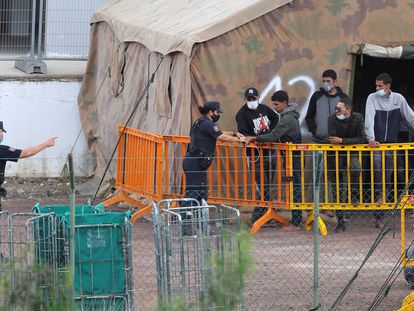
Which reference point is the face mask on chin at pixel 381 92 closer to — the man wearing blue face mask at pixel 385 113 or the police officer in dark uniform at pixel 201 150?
the man wearing blue face mask at pixel 385 113

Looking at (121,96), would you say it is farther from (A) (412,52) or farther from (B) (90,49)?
(A) (412,52)

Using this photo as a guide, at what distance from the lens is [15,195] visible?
55.9 feet

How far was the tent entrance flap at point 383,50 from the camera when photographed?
48.2ft

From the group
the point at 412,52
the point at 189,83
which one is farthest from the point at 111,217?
the point at 412,52

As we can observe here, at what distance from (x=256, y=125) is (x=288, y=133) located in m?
0.41

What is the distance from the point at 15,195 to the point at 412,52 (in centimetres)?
626

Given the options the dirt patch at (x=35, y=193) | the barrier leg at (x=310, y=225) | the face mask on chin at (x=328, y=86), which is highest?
the face mask on chin at (x=328, y=86)

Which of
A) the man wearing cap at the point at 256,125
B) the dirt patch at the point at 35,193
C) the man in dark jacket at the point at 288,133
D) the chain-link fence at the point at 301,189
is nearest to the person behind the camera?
the chain-link fence at the point at 301,189

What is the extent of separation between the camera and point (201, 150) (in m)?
13.4

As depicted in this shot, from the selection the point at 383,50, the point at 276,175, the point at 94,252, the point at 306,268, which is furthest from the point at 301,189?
the point at 94,252

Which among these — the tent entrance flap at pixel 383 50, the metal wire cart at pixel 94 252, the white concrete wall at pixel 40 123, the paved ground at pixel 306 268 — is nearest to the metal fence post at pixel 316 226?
the paved ground at pixel 306 268

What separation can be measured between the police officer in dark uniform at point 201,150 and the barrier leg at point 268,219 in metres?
0.74

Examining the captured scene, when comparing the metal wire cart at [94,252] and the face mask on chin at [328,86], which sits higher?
the face mask on chin at [328,86]

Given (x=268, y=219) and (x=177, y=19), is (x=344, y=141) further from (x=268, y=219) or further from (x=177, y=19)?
(x=177, y=19)
